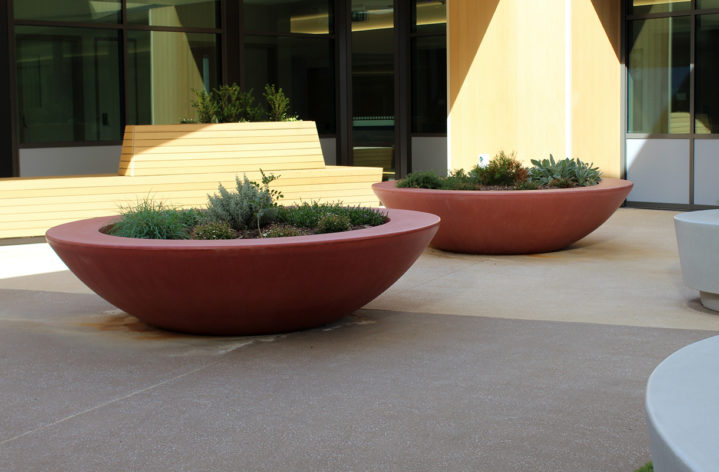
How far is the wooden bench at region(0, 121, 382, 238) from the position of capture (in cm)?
1155

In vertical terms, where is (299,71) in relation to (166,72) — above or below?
above

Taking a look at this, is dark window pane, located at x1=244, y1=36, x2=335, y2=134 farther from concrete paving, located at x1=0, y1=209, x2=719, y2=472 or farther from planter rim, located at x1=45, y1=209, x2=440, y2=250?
planter rim, located at x1=45, y1=209, x2=440, y2=250

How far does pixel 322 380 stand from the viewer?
195 inches

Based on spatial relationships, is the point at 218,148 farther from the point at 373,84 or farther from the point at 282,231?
the point at 282,231

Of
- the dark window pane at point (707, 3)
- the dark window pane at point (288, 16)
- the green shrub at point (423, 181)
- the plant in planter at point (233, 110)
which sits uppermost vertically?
the dark window pane at point (288, 16)

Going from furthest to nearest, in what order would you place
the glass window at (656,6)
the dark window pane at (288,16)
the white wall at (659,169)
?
the dark window pane at (288,16), the white wall at (659,169), the glass window at (656,6)

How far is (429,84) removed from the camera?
687 inches

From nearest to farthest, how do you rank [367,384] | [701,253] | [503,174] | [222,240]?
[367,384] → [222,240] → [701,253] → [503,174]

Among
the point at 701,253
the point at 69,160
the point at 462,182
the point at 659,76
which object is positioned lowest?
the point at 701,253

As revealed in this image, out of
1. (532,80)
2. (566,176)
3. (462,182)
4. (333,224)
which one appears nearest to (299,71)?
(532,80)

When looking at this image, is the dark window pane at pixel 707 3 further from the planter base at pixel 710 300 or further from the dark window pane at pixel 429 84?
the planter base at pixel 710 300

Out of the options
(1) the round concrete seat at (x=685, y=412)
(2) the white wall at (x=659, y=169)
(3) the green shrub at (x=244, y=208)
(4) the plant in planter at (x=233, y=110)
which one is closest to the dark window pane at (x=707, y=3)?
(2) the white wall at (x=659, y=169)

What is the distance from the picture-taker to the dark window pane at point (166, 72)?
629 inches

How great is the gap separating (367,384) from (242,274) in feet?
3.54
